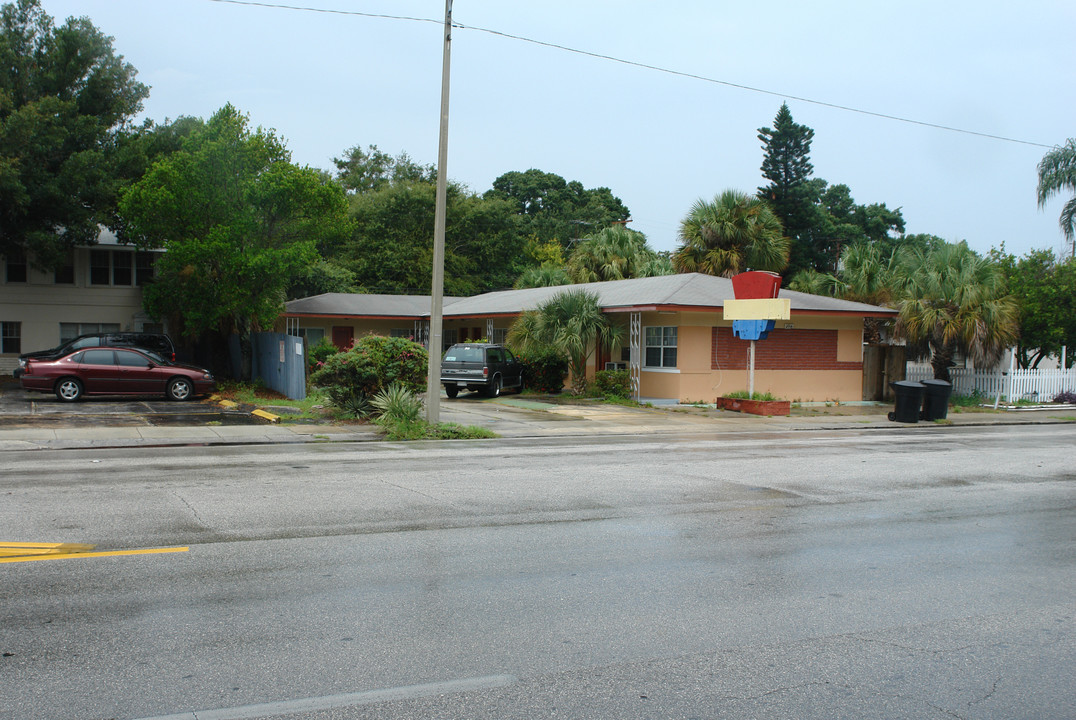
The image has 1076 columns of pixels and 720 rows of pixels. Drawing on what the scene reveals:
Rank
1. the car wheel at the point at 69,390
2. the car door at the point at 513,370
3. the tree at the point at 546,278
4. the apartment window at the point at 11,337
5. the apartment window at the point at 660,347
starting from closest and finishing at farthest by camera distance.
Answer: the car wheel at the point at 69,390 → the apartment window at the point at 660,347 → the car door at the point at 513,370 → the apartment window at the point at 11,337 → the tree at the point at 546,278

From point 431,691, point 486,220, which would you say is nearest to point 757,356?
point 431,691

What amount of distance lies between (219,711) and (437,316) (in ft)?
43.9

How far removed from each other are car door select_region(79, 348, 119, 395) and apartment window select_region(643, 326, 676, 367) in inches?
591

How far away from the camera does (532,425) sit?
63.6ft

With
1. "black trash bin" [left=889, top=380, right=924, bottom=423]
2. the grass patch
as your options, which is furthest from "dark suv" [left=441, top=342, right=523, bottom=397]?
"black trash bin" [left=889, top=380, right=924, bottom=423]

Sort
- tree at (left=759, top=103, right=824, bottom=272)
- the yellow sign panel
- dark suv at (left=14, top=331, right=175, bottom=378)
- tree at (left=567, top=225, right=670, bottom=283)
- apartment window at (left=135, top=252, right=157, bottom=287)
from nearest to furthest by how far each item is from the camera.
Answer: the yellow sign panel
dark suv at (left=14, top=331, right=175, bottom=378)
apartment window at (left=135, top=252, right=157, bottom=287)
tree at (left=567, top=225, right=670, bottom=283)
tree at (left=759, top=103, right=824, bottom=272)

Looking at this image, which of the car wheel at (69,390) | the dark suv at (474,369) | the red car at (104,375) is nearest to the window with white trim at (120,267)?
the red car at (104,375)

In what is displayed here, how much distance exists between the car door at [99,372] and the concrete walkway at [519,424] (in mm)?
2909

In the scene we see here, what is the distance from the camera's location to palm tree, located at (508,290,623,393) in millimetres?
25094

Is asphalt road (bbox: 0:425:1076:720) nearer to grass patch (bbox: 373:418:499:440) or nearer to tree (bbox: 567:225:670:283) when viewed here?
grass patch (bbox: 373:418:499:440)

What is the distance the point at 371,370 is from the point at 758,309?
419 inches

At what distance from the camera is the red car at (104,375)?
21594 millimetres

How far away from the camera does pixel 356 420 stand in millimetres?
18828

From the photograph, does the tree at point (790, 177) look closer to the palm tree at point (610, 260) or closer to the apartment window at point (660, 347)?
the palm tree at point (610, 260)
